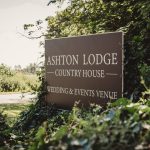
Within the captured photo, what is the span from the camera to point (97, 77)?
6.58 metres

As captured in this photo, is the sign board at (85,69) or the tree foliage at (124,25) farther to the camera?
the tree foliage at (124,25)

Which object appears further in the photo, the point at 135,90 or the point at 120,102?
the point at 135,90

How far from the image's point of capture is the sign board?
6.29 meters

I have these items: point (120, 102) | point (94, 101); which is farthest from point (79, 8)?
point (120, 102)

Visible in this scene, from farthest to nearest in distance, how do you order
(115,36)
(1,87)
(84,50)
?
(1,87), (84,50), (115,36)

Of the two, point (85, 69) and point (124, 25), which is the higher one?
point (124, 25)

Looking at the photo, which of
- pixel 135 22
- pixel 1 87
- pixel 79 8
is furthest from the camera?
pixel 1 87

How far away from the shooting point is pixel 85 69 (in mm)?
6855

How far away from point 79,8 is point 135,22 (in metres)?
2.21

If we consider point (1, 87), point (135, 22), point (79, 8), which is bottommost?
point (1, 87)

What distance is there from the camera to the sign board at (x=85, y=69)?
6289 millimetres

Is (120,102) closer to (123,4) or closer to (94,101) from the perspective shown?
(94,101)

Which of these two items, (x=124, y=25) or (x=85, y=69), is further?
(x=124, y=25)

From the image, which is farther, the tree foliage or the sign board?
the tree foliage
